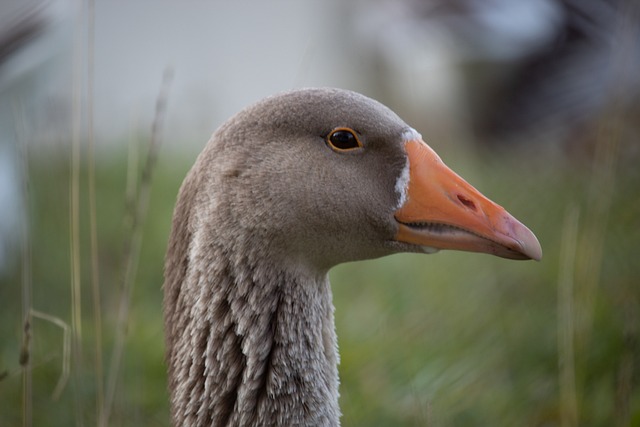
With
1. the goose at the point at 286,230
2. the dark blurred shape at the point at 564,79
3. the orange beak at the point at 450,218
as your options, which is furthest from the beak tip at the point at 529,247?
the dark blurred shape at the point at 564,79

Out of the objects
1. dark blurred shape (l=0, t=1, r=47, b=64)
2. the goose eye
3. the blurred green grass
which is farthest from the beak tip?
dark blurred shape (l=0, t=1, r=47, b=64)

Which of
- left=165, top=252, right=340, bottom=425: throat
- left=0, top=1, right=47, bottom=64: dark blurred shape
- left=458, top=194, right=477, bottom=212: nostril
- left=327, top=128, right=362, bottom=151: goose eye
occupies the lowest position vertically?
left=165, top=252, right=340, bottom=425: throat

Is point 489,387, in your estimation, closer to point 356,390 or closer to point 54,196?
point 356,390

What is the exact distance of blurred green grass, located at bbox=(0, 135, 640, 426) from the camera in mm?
3438

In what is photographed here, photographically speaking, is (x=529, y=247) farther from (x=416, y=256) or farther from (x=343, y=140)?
(x=416, y=256)

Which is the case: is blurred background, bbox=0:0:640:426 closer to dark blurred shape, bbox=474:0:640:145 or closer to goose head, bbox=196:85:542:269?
dark blurred shape, bbox=474:0:640:145

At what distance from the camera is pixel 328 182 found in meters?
2.44

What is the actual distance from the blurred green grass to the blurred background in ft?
0.04

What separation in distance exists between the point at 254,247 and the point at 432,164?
0.62 m

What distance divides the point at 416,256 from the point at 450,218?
10.2 ft

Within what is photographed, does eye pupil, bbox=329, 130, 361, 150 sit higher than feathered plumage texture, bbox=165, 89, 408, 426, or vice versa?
eye pupil, bbox=329, 130, 361, 150

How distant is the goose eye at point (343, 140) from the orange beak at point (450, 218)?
6.6 inches

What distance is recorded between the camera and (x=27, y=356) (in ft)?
7.77

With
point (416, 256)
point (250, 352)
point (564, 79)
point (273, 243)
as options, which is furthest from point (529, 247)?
point (564, 79)
